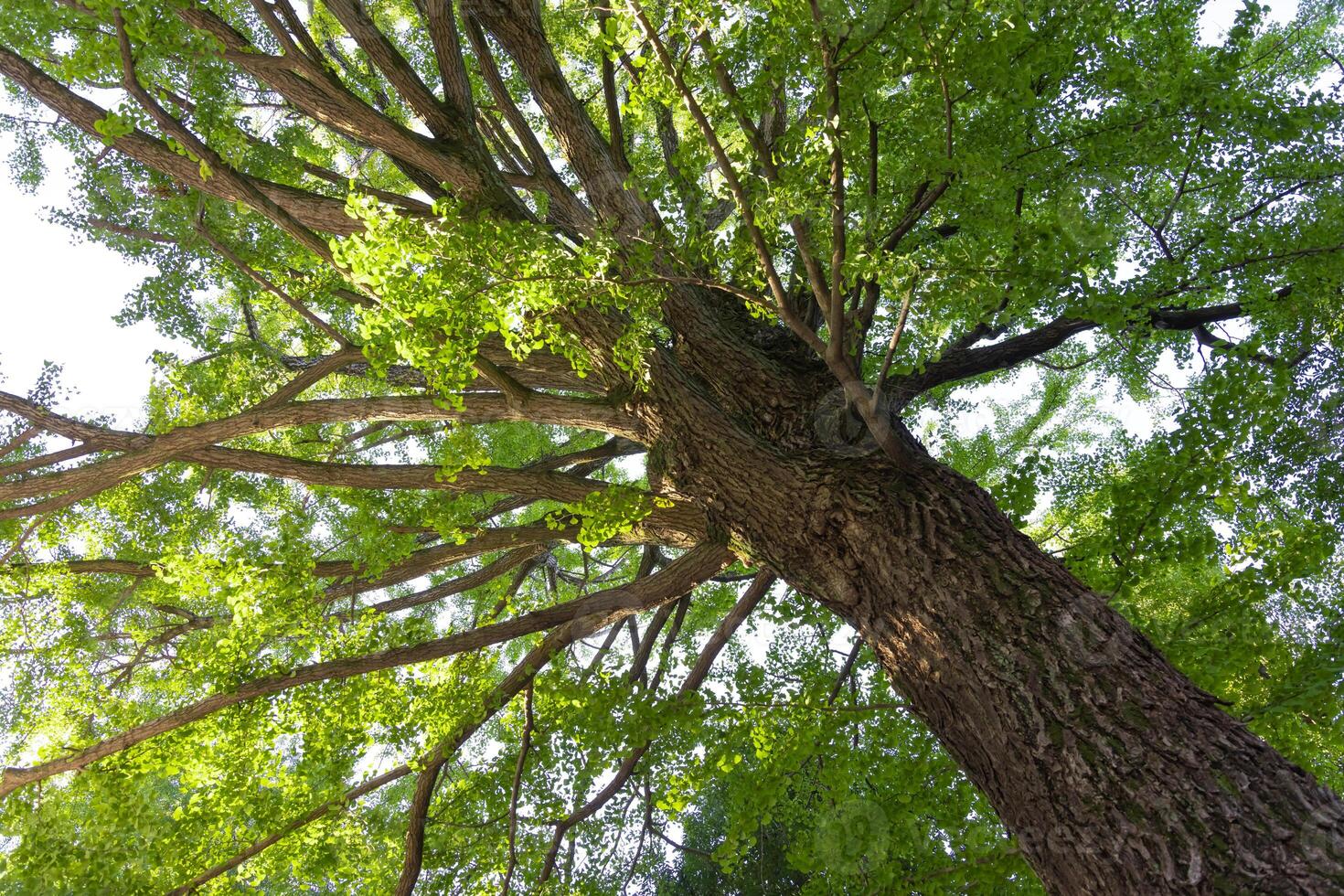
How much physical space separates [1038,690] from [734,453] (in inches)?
74.0

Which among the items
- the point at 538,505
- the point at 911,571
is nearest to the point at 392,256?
the point at 911,571

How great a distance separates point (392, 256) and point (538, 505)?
683 centimetres

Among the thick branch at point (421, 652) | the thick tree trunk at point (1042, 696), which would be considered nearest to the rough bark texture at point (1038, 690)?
the thick tree trunk at point (1042, 696)

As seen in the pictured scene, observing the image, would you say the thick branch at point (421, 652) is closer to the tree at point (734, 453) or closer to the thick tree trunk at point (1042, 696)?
the tree at point (734, 453)

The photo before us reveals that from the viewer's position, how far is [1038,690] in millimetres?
2486

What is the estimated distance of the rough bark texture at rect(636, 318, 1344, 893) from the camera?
6.63 feet

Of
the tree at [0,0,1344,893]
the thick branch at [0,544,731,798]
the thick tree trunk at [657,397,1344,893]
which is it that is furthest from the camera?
the thick branch at [0,544,731,798]

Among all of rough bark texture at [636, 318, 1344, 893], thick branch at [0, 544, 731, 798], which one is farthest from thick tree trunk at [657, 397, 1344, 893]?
thick branch at [0, 544, 731, 798]

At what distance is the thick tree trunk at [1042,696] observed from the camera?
6.62 ft

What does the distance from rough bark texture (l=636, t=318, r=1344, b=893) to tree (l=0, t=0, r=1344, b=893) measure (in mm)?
14

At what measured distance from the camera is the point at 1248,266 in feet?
13.1

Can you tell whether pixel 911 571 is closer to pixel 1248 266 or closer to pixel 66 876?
pixel 1248 266

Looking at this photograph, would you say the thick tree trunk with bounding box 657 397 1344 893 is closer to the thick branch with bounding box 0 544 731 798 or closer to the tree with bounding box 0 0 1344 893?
the tree with bounding box 0 0 1344 893

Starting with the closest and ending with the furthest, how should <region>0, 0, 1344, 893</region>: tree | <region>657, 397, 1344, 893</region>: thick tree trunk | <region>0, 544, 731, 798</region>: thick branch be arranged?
<region>657, 397, 1344, 893</region>: thick tree trunk, <region>0, 0, 1344, 893</region>: tree, <region>0, 544, 731, 798</region>: thick branch
